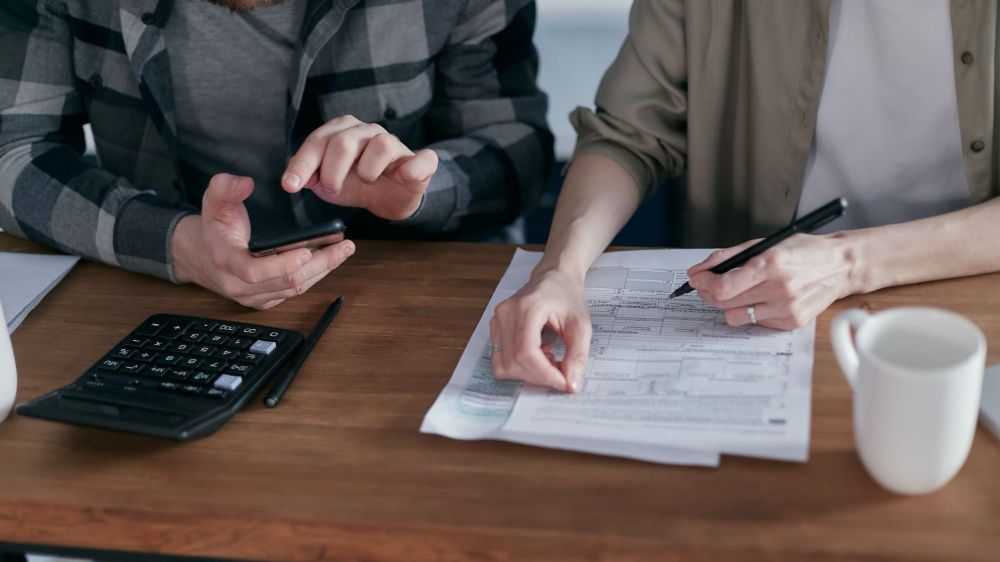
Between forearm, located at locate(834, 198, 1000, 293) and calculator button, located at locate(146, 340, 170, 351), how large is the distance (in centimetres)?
68

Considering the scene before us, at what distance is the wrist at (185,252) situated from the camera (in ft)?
3.69

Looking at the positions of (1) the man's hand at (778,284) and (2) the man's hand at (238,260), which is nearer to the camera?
(1) the man's hand at (778,284)

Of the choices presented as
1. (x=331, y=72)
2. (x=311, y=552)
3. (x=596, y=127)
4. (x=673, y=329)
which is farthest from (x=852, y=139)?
(x=311, y=552)

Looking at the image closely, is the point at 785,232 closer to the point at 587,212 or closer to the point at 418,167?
the point at 587,212

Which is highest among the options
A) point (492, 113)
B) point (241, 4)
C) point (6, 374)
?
point (241, 4)

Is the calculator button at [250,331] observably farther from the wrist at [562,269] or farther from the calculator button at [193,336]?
the wrist at [562,269]

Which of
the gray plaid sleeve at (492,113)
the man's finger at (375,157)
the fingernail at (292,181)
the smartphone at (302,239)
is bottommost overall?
the gray plaid sleeve at (492,113)

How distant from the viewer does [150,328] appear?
99 centimetres

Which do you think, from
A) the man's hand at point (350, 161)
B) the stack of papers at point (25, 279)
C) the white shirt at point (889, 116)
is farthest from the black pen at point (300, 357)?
the white shirt at point (889, 116)

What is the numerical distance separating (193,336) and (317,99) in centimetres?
53

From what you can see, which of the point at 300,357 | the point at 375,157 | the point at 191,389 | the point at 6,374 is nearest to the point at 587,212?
the point at 375,157

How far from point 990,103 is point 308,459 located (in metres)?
0.83

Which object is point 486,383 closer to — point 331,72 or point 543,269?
point 543,269

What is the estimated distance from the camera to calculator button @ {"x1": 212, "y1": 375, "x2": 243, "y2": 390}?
2.89 ft
